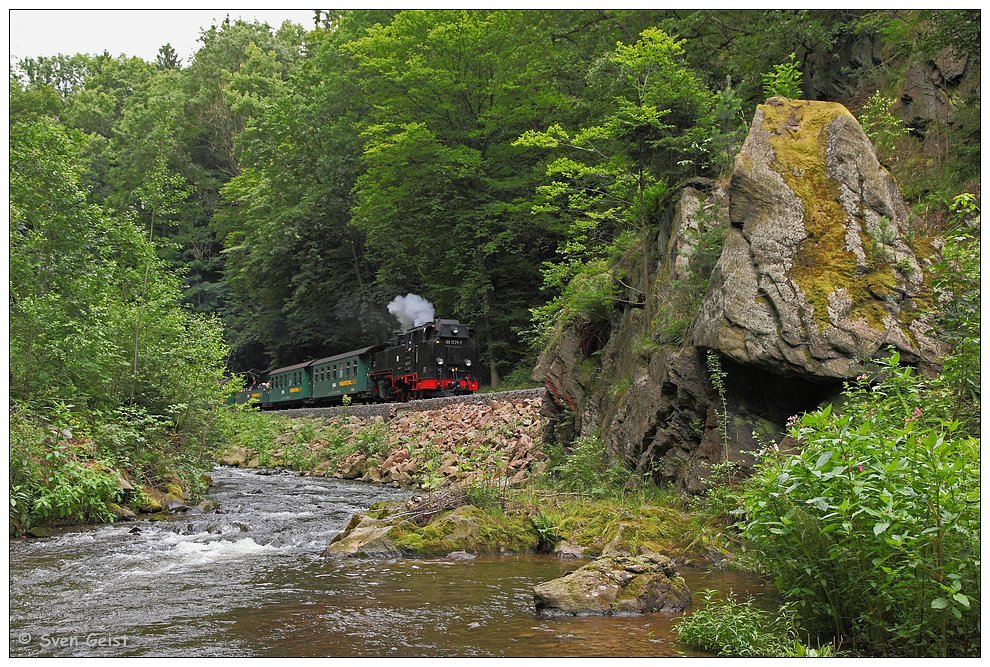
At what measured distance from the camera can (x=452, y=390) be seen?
84.3 feet

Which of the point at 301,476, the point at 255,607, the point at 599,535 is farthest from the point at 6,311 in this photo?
the point at 301,476

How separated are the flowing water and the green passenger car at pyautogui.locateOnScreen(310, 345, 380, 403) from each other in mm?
19391

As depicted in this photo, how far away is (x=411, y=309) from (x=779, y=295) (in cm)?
2414

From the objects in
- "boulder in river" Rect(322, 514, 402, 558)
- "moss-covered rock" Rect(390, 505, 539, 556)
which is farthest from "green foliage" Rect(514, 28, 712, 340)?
"boulder in river" Rect(322, 514, 402, 558)

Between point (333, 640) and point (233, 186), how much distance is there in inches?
1552

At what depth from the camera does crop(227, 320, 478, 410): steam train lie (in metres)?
25.6

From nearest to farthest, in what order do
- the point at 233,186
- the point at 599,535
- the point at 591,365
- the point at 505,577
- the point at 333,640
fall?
the point at 333,640 → the point at 505,577 → the point at 599,535 → the point at 591,365 → the point at 233,186

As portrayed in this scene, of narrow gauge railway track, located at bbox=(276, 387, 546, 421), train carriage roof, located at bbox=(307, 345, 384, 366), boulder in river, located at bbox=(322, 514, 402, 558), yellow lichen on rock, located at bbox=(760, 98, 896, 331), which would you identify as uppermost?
yellow lichen on rock, located at bbox=(760, 98, 896, 331)

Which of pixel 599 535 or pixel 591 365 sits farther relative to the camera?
pixel 591 365

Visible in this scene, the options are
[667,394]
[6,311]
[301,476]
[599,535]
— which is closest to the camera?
[6,311]

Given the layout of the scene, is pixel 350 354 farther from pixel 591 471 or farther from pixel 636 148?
pixel 591 471

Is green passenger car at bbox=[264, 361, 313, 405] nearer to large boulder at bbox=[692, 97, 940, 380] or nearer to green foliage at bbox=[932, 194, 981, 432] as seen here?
large boulder at bbox=[692, 97, 940, 380]

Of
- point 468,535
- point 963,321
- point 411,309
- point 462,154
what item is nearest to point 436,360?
point 411,309
